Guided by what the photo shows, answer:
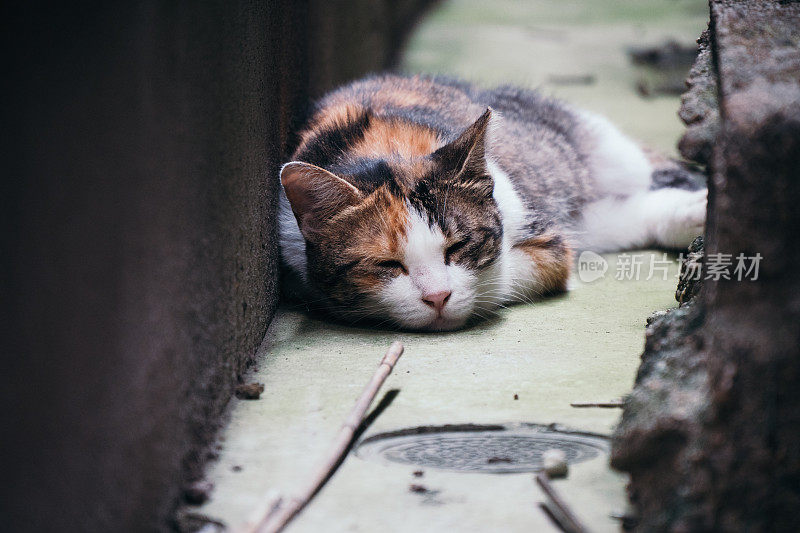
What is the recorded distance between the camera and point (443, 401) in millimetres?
2447

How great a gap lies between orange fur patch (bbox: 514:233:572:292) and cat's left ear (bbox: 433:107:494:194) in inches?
16.7

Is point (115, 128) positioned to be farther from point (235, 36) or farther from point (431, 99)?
point (431, 99)

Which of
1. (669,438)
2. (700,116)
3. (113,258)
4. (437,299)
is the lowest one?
(437,299)

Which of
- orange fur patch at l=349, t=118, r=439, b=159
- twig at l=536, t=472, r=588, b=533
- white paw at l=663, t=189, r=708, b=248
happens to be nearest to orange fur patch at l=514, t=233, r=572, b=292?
orange fur patch at l=349, t=118, r=439, b=159

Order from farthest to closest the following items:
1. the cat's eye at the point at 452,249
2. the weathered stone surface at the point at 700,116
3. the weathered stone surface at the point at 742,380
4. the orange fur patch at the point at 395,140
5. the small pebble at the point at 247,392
Result: the orange fur patch at the point at 395,140
the cat's eye at the point at 452,249
the small pebble at the point at 247,392
the weathered stone surface at the point at 700,116
the weathered stone surface at the point at 742,380

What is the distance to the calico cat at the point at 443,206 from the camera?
3.09 meters

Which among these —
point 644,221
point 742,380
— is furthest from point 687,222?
point 742,380

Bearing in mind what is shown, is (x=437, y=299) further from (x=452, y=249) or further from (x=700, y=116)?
(x=700, y=116)

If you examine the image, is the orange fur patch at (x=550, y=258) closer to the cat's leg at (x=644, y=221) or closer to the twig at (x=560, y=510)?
the cat's leg at (x=644, y=221)

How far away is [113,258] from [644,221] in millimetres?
3318

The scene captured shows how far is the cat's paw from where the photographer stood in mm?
4129

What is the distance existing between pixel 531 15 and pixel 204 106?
29.5 feet

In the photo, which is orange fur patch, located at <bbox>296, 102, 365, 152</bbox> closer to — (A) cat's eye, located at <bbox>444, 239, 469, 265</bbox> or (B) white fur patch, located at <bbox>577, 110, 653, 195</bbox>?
(A) cat's eye, located at <bbox>444, 239, 469, 265</bbox>

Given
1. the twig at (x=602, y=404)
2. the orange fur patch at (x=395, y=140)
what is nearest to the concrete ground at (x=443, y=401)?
the twig at (x=602, y=404)
